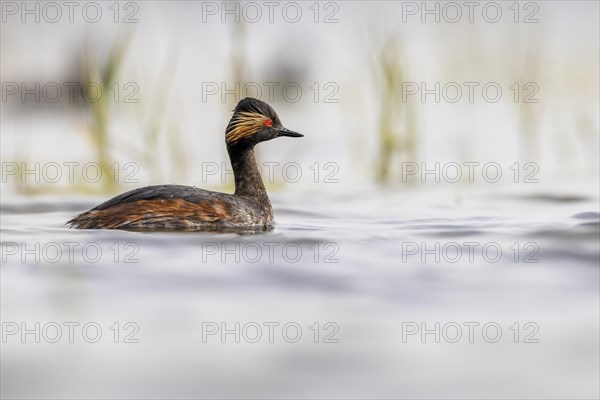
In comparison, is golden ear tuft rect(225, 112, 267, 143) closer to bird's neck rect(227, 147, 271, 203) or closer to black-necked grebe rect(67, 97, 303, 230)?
black-necked grebe rect(67, 97, 303, 230)

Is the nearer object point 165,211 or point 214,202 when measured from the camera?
point 165,211

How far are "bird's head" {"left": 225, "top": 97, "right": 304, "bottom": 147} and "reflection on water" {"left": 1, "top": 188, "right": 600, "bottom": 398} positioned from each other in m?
1.06

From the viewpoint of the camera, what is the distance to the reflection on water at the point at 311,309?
5.01 metres

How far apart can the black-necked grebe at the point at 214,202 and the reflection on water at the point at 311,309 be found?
27 centimetres

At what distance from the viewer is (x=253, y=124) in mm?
10438

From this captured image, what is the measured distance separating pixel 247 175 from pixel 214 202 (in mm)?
995

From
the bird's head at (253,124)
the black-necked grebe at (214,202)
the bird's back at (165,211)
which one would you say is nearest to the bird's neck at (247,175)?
the black-necked grebe at (214,202)

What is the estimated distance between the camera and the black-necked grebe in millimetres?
9320

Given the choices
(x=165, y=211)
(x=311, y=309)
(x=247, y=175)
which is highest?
(x=247, y=175)

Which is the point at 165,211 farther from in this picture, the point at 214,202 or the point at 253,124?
the point at 253,124

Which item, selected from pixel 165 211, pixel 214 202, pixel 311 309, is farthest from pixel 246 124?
pixel 311 309

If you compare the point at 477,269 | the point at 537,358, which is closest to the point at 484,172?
the point at 477,269

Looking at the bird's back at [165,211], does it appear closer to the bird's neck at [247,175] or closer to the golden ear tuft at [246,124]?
the bird's neck at [247,175]

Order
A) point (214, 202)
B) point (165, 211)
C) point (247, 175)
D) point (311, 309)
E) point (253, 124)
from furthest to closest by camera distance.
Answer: point (247, 175) < point (253, 124) < point (214, 202) < point (165, 211) < point (311, 309)
